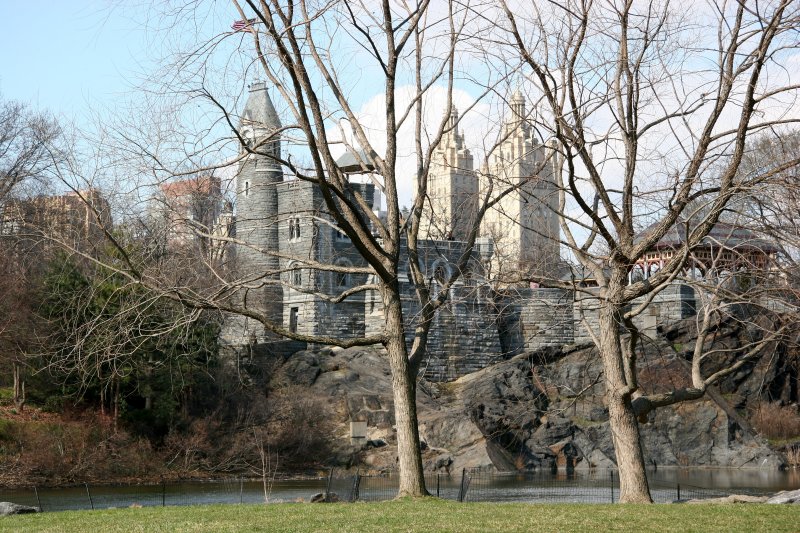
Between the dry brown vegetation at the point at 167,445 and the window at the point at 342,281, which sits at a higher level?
the window at the point at 342,281

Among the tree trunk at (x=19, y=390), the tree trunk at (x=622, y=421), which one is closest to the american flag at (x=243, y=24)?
the tree trunk at (x=622, y=421)

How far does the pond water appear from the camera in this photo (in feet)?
72.6

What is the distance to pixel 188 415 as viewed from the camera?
34281mm

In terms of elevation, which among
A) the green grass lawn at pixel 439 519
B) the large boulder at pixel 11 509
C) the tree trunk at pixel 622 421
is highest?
the tree trunk at pixel 622 421

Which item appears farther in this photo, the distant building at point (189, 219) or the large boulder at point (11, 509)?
the large boulder at point (11, 509)

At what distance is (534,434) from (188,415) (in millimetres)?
12178

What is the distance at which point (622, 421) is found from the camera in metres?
13.8

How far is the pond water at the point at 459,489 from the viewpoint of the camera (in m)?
22.1

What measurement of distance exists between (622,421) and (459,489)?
11.1 metres

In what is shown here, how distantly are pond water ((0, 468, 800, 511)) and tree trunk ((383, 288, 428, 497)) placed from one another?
3.31m

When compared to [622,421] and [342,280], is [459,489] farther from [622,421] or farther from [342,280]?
[342,280]

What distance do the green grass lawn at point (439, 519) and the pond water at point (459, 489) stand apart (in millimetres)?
5084

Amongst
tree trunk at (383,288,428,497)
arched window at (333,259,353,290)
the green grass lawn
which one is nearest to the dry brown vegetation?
arched window at (333,259,353,290)

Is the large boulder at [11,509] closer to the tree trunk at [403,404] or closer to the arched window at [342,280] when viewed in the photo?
the tree trunk at [403,404]
